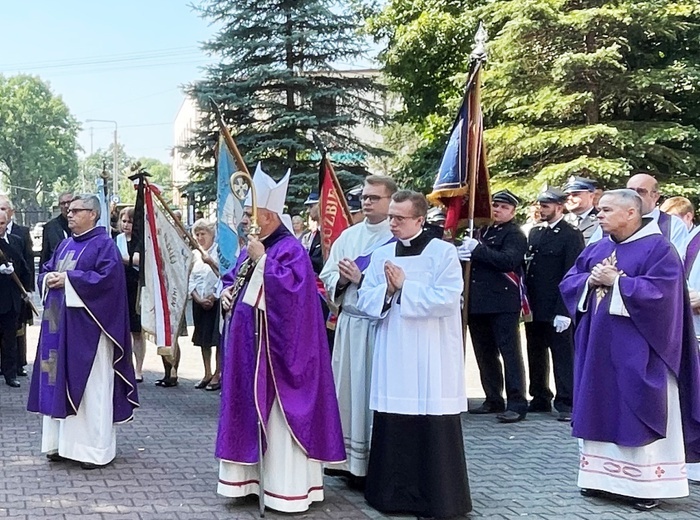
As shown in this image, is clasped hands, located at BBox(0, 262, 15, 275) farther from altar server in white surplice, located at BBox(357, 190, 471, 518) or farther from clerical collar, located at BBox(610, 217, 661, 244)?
clerical collar, located at BBox(610, 217, 661, 244)

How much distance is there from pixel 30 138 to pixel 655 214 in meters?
90.2

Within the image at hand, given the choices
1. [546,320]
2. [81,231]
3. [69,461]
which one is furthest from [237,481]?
[546,320]

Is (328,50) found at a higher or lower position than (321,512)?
higher

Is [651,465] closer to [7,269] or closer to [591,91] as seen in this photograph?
[7,269]

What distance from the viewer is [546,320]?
909 centimetres

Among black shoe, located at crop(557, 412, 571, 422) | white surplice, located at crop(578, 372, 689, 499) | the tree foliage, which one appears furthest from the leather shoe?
the tree foliage

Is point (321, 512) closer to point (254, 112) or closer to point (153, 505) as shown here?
point (153, 505)

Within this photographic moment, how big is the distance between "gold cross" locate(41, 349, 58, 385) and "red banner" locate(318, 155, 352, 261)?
247 centimetres

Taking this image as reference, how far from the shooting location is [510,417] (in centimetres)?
888

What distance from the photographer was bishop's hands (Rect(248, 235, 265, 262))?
233 inches

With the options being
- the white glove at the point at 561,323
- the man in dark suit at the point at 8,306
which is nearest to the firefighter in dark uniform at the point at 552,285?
the white glove at the point at 561,323

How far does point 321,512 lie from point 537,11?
14.4 m

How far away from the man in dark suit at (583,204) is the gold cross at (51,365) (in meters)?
A: 5.09

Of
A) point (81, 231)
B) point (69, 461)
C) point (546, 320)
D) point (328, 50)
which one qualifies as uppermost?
point (328, 50)
